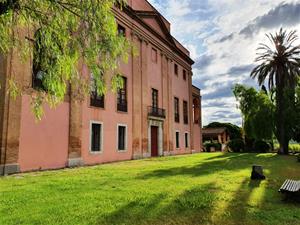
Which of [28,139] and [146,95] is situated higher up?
[146,95]

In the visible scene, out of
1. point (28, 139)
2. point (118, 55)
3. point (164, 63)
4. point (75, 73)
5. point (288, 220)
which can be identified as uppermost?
point (164, 63)

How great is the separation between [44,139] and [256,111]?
22.6 meters

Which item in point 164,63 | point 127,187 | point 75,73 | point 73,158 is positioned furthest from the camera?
point 164,63

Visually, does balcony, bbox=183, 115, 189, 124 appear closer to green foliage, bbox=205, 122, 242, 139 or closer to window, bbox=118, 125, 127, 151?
window, bbox=118, 125, 127, 151

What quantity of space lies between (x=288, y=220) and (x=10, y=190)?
6788 millimetres

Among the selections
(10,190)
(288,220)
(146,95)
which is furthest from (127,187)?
A: (146,95)

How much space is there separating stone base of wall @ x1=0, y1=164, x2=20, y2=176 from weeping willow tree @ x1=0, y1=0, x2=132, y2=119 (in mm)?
6354

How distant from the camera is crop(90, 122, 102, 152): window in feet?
57.8

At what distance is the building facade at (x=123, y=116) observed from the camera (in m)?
12.7

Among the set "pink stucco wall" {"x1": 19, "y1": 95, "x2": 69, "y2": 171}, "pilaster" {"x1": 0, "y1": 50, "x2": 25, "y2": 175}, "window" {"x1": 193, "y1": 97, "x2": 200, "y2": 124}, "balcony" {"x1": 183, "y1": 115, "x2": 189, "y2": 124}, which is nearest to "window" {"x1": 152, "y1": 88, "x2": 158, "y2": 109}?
"balcony" {"x1": 183, "y1": 115, "x2": 189, "y2": 124}

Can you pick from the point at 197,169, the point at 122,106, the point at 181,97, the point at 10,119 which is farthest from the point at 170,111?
the point at 10,119

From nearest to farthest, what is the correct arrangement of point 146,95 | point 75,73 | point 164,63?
point 75,73
point 146,95
point 164,63

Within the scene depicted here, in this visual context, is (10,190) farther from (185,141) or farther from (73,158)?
(185,141)

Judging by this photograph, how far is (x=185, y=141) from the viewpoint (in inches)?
1249
